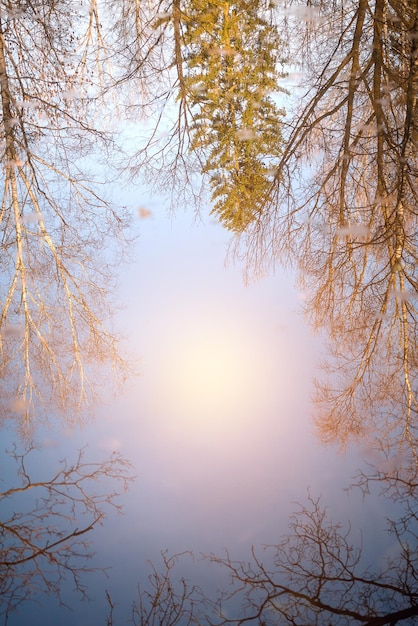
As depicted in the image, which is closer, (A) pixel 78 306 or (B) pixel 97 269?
(A) pixel 78 306

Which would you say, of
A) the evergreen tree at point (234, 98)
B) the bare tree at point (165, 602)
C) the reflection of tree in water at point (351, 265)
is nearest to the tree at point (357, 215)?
the reflection of tree in water at point (351, 265)

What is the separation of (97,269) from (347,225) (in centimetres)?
217

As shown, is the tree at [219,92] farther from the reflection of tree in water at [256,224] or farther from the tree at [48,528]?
the tree at [48,528]

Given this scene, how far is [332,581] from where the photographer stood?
7.74ft

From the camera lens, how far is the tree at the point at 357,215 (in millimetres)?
3266

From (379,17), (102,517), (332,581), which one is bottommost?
(332,581)

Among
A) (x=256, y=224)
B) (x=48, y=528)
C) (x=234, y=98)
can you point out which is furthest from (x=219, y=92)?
(x=48, y=528)

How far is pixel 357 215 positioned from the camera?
4055mm

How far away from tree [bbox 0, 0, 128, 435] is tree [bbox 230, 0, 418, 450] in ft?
4.80

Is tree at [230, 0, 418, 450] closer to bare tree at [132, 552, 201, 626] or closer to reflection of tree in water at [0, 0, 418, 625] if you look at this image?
reflection of tree in water at [0, 0, 418, 625]

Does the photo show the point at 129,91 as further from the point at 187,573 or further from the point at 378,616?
the point at 378,616

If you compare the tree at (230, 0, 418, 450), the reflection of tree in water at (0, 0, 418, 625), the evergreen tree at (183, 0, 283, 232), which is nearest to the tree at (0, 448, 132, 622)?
the reflection of tree in water at (0, 0, 418, 625)

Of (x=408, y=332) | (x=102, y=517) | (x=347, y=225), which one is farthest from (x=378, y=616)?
(x=347, y=225)

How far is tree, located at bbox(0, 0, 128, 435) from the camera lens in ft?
11.6
